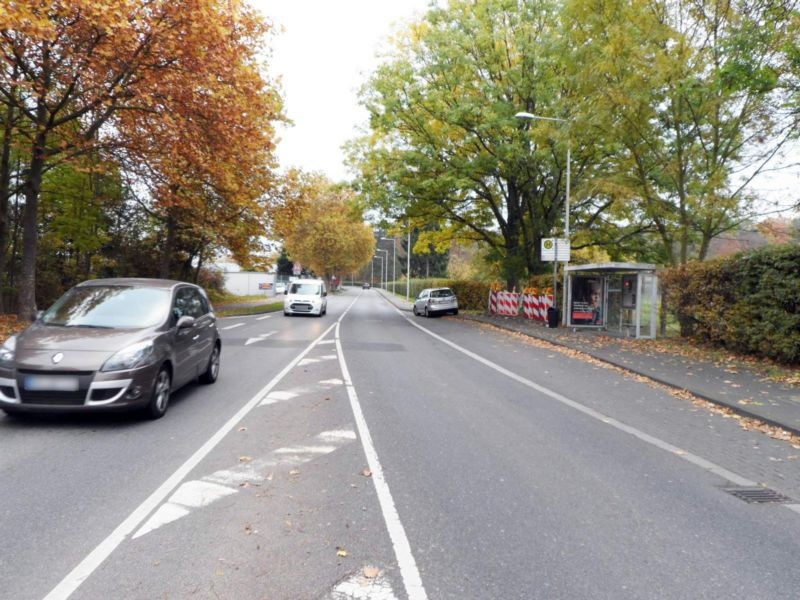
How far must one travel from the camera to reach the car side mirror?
717cm

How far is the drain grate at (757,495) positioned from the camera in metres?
4.55

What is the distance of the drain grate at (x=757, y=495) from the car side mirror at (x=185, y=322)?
6.20 m

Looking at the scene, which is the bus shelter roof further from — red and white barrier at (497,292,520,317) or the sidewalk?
red and white barrier at (497,292,520,317)

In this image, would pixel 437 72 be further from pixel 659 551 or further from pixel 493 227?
pixel 659 551

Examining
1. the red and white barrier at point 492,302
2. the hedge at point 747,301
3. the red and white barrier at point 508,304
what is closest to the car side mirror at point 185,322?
the hedge at point 747,301

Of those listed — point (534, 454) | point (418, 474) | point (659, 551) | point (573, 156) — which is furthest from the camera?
point (573, 156)

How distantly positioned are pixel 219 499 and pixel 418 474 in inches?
65.3

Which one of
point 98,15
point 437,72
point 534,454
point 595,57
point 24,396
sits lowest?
point 534,454

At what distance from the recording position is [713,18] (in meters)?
15.0

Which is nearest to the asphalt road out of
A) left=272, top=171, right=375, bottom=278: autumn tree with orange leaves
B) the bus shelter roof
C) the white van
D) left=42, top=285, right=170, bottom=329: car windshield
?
left=42, top=285, right=170, bottom=329: car windshield

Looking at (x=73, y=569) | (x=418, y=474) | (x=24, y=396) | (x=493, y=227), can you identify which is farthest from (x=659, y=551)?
(x=493, y=227)

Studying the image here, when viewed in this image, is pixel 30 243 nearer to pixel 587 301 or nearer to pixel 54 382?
pixel 54 382

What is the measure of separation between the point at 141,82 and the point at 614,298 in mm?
16310

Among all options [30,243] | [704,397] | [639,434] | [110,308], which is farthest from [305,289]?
[639,434]
